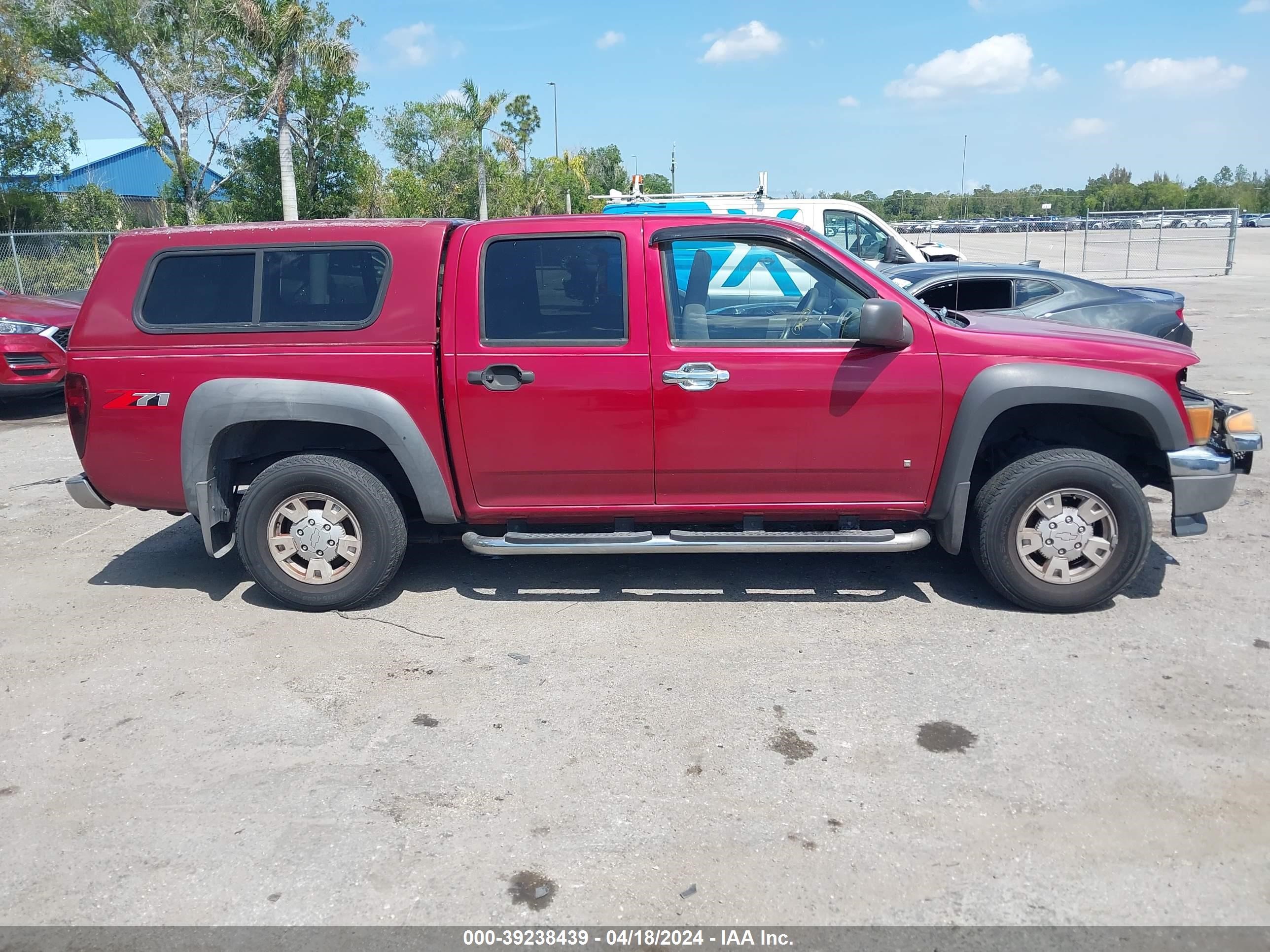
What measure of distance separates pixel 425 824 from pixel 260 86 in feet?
92.3

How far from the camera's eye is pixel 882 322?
462cm

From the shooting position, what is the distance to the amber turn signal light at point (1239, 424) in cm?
513

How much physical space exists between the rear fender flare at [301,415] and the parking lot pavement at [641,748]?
2.53ft

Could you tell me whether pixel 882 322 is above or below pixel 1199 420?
above

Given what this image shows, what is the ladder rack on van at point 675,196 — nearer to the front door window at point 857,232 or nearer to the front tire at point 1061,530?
the front door window at point 857,232

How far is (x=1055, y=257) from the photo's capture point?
3712 centimetres

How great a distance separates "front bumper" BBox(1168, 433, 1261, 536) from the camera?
16.1 ft

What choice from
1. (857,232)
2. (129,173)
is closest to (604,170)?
(129,173)

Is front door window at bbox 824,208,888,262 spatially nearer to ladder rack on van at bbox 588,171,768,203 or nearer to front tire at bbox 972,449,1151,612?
ladder rack on van at bbox 588,171,768,203

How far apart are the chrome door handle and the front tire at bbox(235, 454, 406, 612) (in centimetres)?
158

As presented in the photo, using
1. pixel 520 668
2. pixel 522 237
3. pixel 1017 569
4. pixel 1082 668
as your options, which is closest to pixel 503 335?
pixel 522 237

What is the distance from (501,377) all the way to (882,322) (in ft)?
5.95
